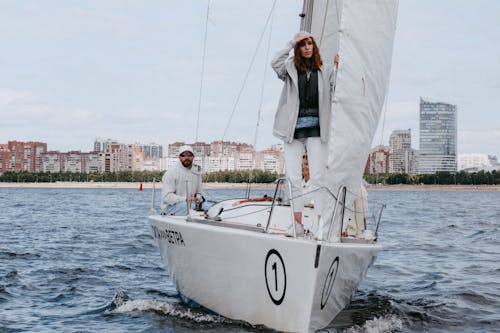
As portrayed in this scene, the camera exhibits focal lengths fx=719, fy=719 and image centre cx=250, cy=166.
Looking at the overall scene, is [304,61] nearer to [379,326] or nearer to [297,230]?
[297,230]

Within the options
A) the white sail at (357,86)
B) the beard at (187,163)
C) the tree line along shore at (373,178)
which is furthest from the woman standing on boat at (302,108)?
the tree line along shore at (373,178)

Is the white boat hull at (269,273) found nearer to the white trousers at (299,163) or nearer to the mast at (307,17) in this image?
the white trousers at (299,163)

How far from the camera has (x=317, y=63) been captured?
6.71 metres

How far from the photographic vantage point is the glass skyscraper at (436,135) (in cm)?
17238

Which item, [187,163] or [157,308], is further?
[187,163]

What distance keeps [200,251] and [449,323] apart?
10.6ft

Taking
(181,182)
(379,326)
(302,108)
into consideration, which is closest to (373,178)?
(181,182)

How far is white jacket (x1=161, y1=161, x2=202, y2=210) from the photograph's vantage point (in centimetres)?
905

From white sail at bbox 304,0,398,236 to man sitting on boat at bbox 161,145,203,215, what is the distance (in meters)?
2.79

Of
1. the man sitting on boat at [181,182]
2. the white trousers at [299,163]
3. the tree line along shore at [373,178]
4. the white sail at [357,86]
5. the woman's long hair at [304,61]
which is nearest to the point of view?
the white sail at [357,86]

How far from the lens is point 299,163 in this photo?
7.00m

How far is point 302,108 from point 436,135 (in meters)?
174

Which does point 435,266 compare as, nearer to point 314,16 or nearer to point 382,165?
point 314,16

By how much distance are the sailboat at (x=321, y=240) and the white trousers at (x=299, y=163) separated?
29 cm
